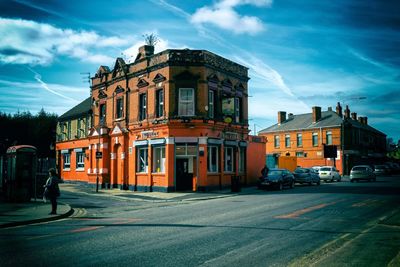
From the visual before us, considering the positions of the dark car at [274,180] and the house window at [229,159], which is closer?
the dark car at [274,180]

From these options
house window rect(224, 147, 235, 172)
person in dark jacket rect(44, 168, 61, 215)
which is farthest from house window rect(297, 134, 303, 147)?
person in dark jacket rect(44, 168, 61, 215)

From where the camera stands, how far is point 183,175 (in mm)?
26094

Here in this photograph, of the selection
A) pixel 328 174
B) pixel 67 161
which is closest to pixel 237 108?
pixel 328 174

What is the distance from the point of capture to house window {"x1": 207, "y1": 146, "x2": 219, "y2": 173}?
86.8 ft

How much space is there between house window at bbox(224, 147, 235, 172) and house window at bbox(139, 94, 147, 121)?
23.1 feet

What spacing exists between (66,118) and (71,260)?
122 ft

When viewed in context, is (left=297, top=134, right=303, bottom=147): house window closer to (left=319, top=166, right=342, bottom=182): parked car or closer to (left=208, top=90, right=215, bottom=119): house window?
(left=319, top=166, right=342, bottom=182): parked car

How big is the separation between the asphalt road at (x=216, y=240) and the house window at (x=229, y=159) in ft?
45.9

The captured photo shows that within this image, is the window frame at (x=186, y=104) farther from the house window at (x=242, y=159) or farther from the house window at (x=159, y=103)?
the house window at (x=242, y=159)

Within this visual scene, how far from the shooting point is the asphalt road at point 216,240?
7074 mm

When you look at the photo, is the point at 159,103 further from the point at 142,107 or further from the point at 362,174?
the point at 362,174

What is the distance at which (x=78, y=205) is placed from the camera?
18766 millimetres

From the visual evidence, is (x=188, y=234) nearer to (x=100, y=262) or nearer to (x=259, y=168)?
(x=100, y=262)

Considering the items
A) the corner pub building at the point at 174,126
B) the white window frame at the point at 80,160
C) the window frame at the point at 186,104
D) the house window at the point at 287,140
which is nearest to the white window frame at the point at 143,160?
the corner pub building at the point at 174,126
